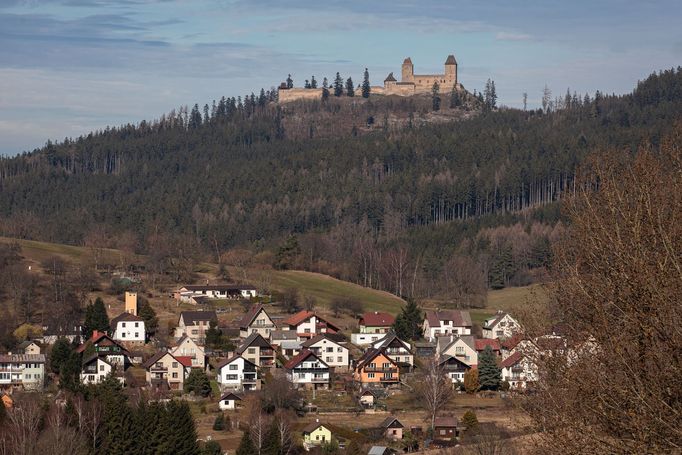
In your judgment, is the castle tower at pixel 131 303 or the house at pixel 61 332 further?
the castle tower at pixel 131 303

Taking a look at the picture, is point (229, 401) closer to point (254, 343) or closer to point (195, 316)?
point (254, 343)

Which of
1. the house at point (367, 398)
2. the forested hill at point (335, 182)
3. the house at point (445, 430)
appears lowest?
the house at point (367, 398)

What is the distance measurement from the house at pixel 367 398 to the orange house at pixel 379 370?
446cm

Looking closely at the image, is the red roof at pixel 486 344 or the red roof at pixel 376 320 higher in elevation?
the red roof at pixel 376 320

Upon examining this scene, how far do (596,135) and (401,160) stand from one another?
94.2 feet

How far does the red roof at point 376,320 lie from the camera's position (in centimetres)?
7362

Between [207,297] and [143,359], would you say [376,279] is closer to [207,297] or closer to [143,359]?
[207,297]

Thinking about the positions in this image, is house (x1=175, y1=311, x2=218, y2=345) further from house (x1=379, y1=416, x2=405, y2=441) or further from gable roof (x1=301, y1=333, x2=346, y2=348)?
house (x1=379, y1=416, x2=405, y2=441)

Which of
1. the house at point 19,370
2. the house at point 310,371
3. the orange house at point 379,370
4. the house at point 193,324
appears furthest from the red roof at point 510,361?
the house at point 19,370

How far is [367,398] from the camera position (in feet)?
188

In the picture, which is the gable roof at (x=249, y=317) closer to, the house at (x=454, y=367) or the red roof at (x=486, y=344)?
the house at (x=454, y=367)

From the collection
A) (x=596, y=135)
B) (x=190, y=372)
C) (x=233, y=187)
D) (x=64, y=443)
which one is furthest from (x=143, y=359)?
(x=596, y=135)

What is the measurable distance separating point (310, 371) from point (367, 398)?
5684 millimetres

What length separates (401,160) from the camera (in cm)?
16862
